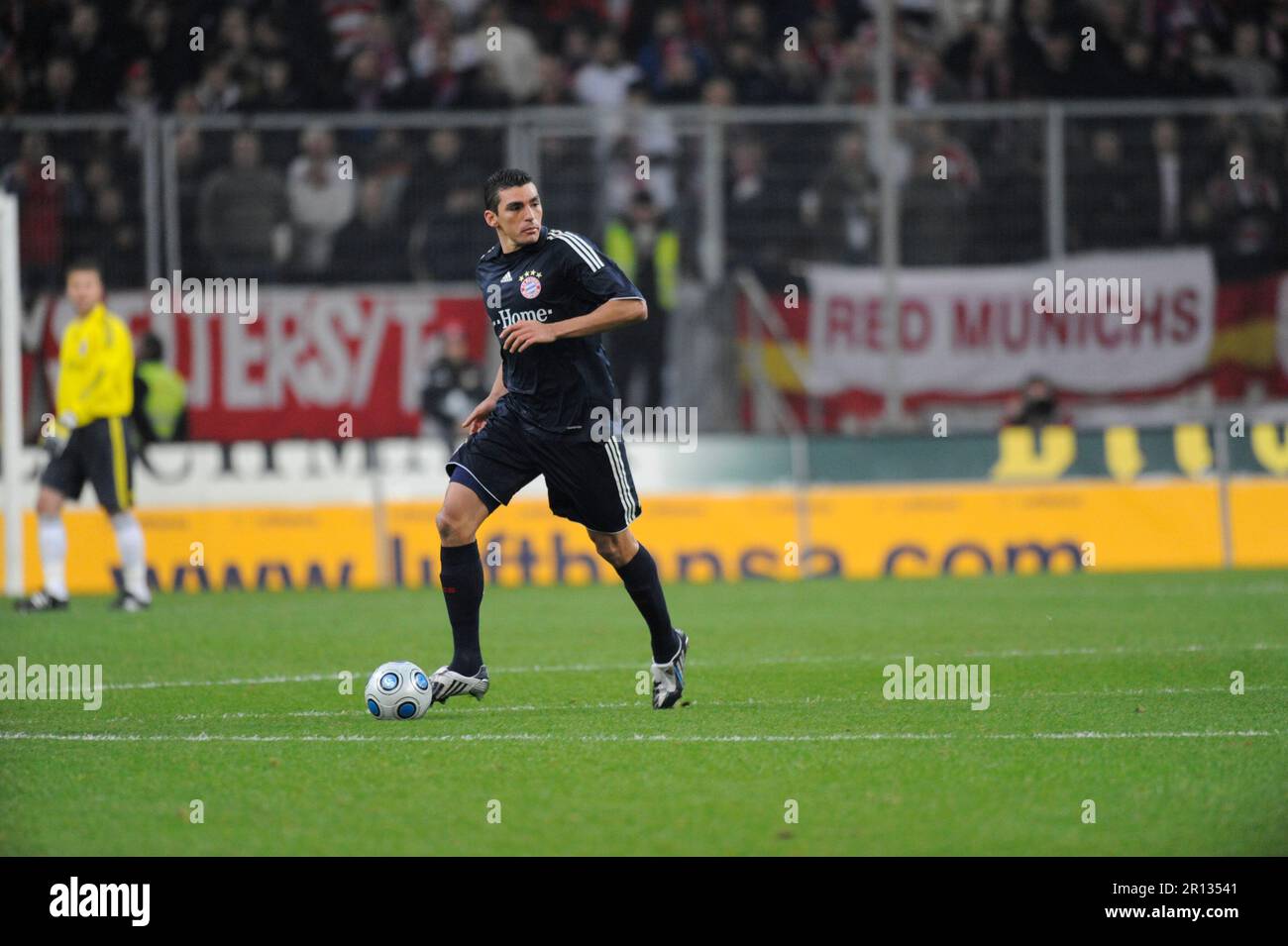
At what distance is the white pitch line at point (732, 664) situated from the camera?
33.0 feet

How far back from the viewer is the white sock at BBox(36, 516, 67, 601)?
47.6ft

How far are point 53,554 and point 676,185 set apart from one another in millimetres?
6435

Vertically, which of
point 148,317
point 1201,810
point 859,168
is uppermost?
point 859,168

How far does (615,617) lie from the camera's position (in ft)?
43.7

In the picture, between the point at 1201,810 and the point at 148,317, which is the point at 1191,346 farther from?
the point at 1201,810

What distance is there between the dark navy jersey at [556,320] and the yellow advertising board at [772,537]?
7.47 m

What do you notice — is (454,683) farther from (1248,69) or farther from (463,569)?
(1248,69)

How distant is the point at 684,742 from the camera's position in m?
7.72

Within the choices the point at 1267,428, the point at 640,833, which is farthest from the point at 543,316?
the point at 1267,428

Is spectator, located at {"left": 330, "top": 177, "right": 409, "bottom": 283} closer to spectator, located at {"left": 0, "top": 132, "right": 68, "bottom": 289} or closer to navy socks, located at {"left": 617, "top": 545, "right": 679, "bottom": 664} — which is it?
spectator, located at {"left": 0, "top": 132, "right": 68, "bottom": 289}

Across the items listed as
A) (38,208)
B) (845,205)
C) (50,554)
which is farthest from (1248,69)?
(50,554)

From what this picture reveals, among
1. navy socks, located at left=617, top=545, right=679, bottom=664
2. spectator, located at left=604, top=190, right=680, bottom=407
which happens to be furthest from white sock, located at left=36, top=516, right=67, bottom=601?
navy socks, located at left=617, top=545, right=679, bottom=664

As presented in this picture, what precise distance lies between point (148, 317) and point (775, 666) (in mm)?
9149

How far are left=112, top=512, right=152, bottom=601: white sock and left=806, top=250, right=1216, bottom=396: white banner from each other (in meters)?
6.35
